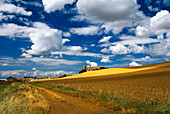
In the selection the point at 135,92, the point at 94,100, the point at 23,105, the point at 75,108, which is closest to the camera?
the point at 23,105

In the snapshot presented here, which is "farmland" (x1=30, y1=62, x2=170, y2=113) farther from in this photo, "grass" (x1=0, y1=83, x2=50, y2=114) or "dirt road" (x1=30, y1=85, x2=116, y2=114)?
"grass" (x1=0, y1=83, x2=50, y2=114)

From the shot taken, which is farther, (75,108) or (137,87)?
(137,87)

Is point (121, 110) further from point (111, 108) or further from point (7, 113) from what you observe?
point (7, 113)

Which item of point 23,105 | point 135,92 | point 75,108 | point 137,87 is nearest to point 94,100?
point 75,108

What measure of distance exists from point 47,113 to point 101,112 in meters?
4.11

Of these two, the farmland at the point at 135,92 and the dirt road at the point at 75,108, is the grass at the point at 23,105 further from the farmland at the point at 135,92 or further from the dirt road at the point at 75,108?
A: the farmland at the point at 135,92

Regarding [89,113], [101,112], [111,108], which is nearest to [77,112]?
[89,113]

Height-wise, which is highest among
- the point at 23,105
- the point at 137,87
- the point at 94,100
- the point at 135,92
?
the point at 23,105

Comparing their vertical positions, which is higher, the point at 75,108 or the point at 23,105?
the point at 23,105

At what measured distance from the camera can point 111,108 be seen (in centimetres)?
1259

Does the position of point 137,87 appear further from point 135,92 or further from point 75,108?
point 75,108

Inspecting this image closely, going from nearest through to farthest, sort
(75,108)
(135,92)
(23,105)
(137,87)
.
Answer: (23,105) → (75,108) → (135,92) → (137,87)

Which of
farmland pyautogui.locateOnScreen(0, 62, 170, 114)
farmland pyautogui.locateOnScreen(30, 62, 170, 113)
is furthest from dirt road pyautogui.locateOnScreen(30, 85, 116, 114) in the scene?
farmland pyautogui.locateOnScreen(30, 62, 170, 113)

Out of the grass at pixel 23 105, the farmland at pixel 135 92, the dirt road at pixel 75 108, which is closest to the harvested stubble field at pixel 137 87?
the farmland at pixel 135 92
